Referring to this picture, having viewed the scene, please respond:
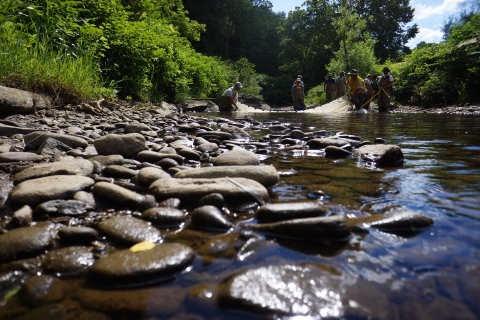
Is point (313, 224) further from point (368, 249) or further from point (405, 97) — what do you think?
point (405, 97)

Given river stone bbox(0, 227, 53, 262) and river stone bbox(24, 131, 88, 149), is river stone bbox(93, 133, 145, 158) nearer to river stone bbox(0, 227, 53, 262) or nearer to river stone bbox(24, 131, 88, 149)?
river stone bbox(24, 131, 88, 149)

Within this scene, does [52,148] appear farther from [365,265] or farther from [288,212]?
[365,265]

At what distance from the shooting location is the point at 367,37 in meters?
25.1

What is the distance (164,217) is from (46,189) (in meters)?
0.67

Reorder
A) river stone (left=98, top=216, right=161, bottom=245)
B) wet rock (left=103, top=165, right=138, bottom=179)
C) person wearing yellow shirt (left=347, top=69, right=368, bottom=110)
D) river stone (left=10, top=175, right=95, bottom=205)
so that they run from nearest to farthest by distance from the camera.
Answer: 1. river stone (left=98, top=216, right=161, bottom=245)
2. river stone (left=10, top=175, right=95, bottom=205)
3. wet rock (left=103, top=165, right=138, bottom=179)
4. person wearing yellow shirt (left=347, top=69, right=368, bottom=110)

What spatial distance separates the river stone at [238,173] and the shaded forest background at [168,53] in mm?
3300

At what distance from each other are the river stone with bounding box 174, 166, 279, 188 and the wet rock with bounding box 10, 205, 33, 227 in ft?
2.71

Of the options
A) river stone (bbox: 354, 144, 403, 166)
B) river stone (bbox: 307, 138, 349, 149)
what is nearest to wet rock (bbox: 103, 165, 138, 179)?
river stone (bbox: 354, 144, 403, 166)

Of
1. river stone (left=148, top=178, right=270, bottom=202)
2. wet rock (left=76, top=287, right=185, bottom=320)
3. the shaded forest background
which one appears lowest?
wet rock (left=76, top=287, right=185, bottom=320)

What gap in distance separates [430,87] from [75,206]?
660 inches

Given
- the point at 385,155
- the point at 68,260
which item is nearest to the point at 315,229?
the point at 68,260

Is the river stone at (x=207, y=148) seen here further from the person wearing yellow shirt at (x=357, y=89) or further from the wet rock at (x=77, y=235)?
the person wearing yellow shirt at (x=357, y=89)

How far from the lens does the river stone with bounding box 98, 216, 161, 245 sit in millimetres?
1303

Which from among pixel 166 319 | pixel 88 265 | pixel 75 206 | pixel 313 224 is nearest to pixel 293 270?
pixel 313 224
